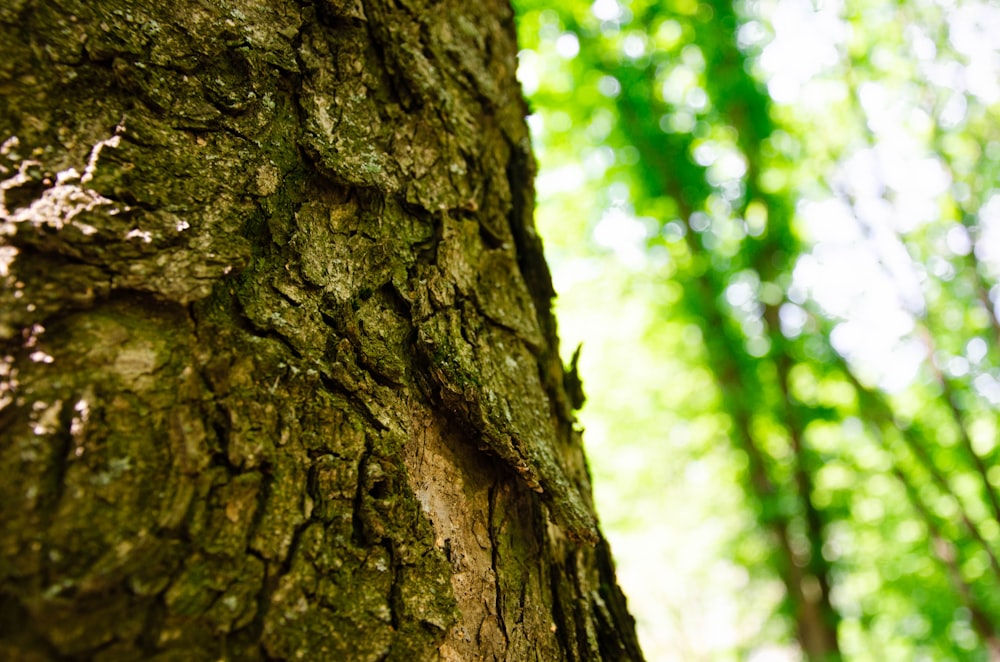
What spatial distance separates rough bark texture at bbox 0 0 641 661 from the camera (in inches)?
34.5

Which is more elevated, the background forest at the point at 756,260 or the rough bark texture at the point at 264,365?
the background forest at the point at 756,260

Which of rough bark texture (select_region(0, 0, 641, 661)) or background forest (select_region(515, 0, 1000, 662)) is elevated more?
background forest (select_region(515, 0, 1000, 662))

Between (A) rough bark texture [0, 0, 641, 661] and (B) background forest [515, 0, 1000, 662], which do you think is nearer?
(A) rough bark texture [0, 0, 641, 661]

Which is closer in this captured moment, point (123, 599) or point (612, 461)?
point (123, 599)

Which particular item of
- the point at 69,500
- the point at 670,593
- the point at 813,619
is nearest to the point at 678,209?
the point at 813,619

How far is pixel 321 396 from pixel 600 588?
0.83 meters

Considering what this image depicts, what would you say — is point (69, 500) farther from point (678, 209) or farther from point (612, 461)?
point (612, 461)

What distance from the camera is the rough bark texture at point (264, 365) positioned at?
2.88 feet

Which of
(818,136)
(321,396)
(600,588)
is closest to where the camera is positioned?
(321,396)

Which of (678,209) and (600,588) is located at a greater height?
(678,209)

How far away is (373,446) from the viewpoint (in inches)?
44.6

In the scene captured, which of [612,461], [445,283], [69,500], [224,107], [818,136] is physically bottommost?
[69,500]

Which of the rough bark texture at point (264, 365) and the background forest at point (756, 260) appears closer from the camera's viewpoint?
the rough bark texture at point (264, 365)

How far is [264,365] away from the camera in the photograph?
3.51 ft
